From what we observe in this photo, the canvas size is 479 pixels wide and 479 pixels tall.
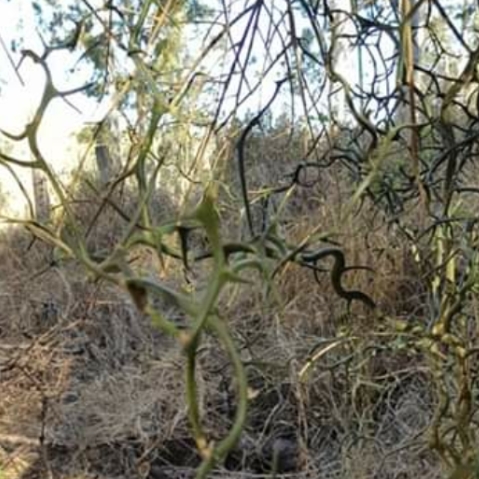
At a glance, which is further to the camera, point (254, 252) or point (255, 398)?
point (255, 398)

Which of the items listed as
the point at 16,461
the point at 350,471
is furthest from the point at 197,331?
the point at 16,461

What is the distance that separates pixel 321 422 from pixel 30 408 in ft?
3.28

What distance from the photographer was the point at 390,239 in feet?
9.59

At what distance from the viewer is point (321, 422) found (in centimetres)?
260

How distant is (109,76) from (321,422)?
5.82ft

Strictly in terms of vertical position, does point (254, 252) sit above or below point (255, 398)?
above

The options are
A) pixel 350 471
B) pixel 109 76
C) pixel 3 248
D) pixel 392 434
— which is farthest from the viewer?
pixel 3 248

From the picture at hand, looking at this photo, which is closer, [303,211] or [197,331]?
[197,331]

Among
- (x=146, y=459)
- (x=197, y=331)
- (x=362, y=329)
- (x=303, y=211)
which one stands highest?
(x=303, y=211)

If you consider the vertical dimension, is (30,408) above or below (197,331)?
below

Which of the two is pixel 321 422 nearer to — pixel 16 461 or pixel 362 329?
pixel 362 329

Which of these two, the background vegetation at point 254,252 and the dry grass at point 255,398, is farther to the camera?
the dry grass at point 255,398

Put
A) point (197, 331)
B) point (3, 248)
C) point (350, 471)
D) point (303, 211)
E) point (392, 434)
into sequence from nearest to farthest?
point (197, 331) < point (350, 471) < point (392, 434) < point (303, 211) < point (3, 248)

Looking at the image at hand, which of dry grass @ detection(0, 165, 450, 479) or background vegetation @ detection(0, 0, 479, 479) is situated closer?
background vegetation @ detection(0, 0, 479, 479)
